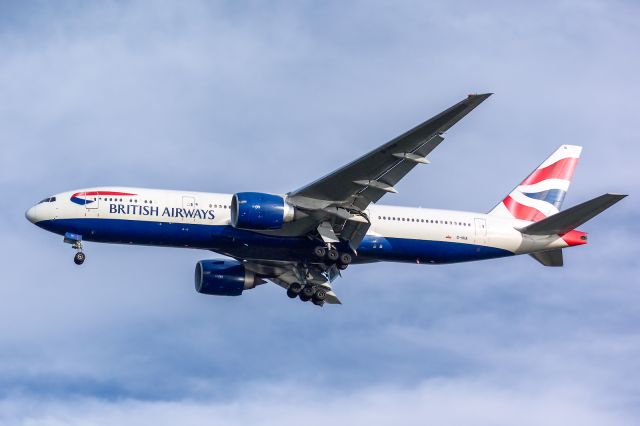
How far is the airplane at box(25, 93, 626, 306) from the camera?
50094mm

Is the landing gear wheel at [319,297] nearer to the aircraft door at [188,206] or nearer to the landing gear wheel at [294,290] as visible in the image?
the landing gear wheel at [294,290]

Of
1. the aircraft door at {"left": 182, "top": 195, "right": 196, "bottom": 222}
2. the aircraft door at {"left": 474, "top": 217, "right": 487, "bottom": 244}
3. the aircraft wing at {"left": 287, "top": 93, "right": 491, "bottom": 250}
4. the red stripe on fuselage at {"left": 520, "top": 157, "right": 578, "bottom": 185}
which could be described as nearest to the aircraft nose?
the aircraft door at {"left": 182, "top": 195, "right": 196, "bottom": 222}

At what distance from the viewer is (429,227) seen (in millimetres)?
54531

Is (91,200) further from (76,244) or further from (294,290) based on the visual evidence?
(294,290)

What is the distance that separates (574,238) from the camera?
55.5 meters

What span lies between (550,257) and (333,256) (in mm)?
10709

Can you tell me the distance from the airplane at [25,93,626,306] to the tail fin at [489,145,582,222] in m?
1.76

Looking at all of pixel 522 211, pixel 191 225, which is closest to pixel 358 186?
pixel 191 225

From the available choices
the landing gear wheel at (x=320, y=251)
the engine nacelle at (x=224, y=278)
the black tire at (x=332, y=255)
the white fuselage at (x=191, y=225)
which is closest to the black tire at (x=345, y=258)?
the black tire at (x=332, y=255)

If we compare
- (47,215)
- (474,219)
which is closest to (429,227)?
(474,219)

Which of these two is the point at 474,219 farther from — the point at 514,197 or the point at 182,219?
the point at 182,219

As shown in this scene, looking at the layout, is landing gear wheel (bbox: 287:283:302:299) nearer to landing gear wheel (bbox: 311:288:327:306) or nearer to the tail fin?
landing gear wheel (bbox: 311:288:327:306)

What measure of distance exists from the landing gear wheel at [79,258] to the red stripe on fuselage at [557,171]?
2192 centimetres

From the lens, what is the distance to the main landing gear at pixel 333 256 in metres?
52.3
